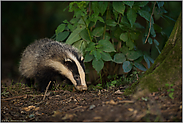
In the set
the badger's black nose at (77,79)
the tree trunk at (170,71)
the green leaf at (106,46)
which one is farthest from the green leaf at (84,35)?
the tree trunk at (170,71)

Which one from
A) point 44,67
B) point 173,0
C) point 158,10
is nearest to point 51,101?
point 44,67

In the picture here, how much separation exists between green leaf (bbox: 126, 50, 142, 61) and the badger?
1.01 m

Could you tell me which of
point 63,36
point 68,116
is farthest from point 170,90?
point 63,36

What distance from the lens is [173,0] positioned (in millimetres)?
4016

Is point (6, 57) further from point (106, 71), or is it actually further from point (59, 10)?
point (106, 71)

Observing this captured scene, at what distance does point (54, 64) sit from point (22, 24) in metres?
3.86

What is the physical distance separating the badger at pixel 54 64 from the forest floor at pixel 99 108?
568 mm

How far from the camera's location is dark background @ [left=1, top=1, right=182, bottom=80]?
22.4 ft

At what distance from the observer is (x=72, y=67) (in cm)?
398

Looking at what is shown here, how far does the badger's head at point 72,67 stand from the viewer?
389 centimetres

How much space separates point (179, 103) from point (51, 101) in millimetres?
2071

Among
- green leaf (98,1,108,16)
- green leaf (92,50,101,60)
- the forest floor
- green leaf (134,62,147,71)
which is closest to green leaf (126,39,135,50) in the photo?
green leaf (134,62,147,71)

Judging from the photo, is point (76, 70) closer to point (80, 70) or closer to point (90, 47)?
point (80, 70)

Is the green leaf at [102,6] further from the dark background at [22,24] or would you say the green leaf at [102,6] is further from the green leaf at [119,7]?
the dark background at [22,24]
